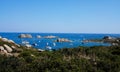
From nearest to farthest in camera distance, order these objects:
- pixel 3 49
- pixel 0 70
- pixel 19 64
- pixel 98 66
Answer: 1. pixel 0 70
2. pixel 19 64
3. pixel 98 66
4. pixel 3 49

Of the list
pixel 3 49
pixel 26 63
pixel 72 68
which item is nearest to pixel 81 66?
pixel 72 68

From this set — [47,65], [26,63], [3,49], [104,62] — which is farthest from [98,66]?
[3,49]

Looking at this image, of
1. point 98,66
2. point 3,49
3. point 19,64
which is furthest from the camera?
point 3,49

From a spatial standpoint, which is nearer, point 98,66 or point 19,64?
point 19,64

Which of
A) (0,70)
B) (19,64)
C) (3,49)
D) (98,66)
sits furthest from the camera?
(3,49)

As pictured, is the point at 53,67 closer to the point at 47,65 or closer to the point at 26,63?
the point at 47,65

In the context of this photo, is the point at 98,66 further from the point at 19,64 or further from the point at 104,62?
the point at 19,64

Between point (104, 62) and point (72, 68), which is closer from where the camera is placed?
point (72, 68)

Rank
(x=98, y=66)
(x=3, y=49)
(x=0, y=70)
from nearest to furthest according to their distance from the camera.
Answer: (x=0, y=70), (x=98, y=66), (x=3, y=49)
